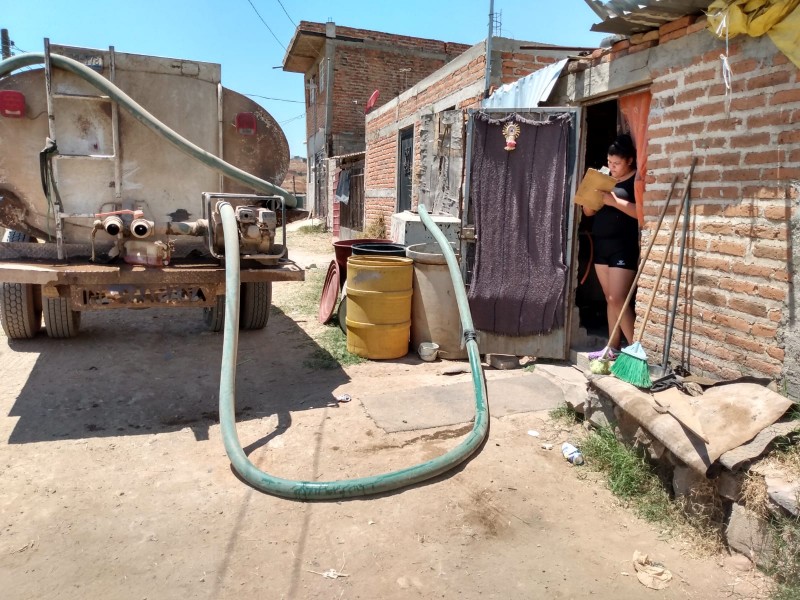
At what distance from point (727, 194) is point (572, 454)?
1887mm

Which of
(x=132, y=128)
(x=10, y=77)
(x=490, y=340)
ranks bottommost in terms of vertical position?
(x=490, y=340)

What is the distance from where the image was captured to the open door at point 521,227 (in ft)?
16.9

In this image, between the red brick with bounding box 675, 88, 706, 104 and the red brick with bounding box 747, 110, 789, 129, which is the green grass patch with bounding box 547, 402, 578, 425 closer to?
the red brick with bounding box 747, 110, 789, 129

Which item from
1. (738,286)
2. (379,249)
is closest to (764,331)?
(738,286)

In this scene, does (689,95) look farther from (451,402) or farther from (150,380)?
(150,380)

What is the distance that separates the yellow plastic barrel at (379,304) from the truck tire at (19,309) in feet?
10.3

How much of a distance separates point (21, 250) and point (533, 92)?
4.60m

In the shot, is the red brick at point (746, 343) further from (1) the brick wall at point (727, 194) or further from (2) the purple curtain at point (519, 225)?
(2) the purple curtain at point (519, 225)

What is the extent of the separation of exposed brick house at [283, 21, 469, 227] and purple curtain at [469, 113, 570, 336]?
1411 cm

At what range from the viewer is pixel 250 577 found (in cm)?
247

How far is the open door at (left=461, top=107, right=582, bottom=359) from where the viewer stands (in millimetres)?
5164

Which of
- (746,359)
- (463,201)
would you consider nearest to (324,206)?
(463,201)

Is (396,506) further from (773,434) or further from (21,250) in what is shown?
(21,250)

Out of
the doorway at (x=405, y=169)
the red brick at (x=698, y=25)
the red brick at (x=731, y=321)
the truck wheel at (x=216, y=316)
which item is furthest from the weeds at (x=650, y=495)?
the doorway at (x=405, y=169)
